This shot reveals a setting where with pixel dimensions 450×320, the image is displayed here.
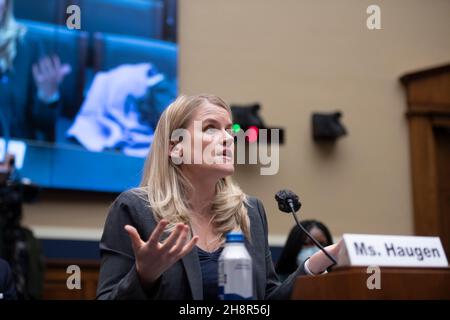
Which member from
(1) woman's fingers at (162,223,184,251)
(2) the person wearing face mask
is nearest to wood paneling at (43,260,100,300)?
(2) the person wearing face mask

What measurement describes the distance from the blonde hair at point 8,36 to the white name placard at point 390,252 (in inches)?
127

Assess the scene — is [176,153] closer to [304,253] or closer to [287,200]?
[287,200]

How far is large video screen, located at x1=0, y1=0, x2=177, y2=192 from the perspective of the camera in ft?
13.3

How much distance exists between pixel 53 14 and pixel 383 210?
2.74 meters

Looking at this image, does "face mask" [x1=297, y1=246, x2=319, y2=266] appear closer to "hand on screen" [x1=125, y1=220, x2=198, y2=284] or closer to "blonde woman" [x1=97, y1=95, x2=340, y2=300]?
"blonde woman" [x1=97, y1=95, x2=340, y2=300]

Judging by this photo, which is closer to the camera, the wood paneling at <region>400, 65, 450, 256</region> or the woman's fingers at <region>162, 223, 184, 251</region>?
the woman's fingers at <region>162, 223, 184, 251</region>

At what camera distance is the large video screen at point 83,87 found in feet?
13.3

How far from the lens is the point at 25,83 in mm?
4059

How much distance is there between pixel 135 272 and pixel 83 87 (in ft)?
10.1

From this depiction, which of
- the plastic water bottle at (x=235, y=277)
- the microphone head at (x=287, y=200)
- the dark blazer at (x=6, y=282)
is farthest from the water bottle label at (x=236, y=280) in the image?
the dark blazer at (x=6, y=282)

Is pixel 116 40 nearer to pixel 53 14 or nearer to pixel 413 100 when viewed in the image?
pixel 53 14

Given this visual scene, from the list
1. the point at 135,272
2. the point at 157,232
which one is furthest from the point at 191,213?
the point at 157,232

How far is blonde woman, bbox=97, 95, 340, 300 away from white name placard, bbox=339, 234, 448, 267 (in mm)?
200

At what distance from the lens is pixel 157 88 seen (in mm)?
4410
